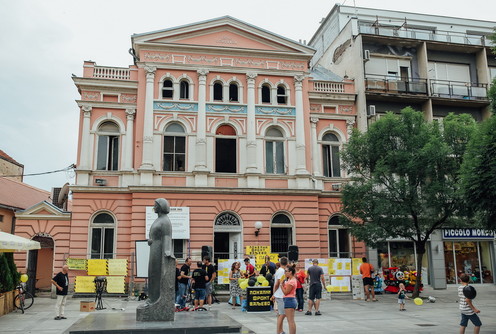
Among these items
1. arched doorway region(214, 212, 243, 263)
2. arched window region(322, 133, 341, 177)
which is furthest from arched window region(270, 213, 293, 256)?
arched window region(322, 133, 341, 177)

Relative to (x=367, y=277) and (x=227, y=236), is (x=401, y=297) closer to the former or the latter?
(x=367, y=277)

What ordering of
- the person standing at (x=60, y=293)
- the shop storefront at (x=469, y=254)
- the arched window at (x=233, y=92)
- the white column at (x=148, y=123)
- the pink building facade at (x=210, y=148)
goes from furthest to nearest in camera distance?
the shop storefront at (x=469, y=254)
the arched window at (x=233, y=92)
the white column at (x=148, y=123)
the pink building facade at (x=210, y=148)
the person standing at (x=60, y=293)

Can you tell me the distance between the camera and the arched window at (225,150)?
24062 mm

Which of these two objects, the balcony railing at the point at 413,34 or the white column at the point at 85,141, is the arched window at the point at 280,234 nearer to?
the white column at the point at 85,141

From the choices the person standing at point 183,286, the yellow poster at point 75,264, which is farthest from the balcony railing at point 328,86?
the yellow poster at point 75,264

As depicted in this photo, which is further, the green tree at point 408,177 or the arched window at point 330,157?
the arched window at point 330,157

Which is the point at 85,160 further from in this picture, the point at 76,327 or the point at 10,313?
the point at 76,327

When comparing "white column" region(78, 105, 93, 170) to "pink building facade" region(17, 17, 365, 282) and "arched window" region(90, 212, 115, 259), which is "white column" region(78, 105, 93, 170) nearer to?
"pink building facade" region(17, 17, 365, 282)

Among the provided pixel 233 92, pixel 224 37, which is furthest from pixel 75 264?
pixel 224 37

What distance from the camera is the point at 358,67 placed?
→ 26.6 m

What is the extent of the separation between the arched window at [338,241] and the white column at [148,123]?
991cm

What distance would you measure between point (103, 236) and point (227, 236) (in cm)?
599

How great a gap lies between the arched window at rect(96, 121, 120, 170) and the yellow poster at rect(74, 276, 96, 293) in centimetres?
557

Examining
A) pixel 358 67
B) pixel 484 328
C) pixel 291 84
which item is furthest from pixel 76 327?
pixel 358 67
